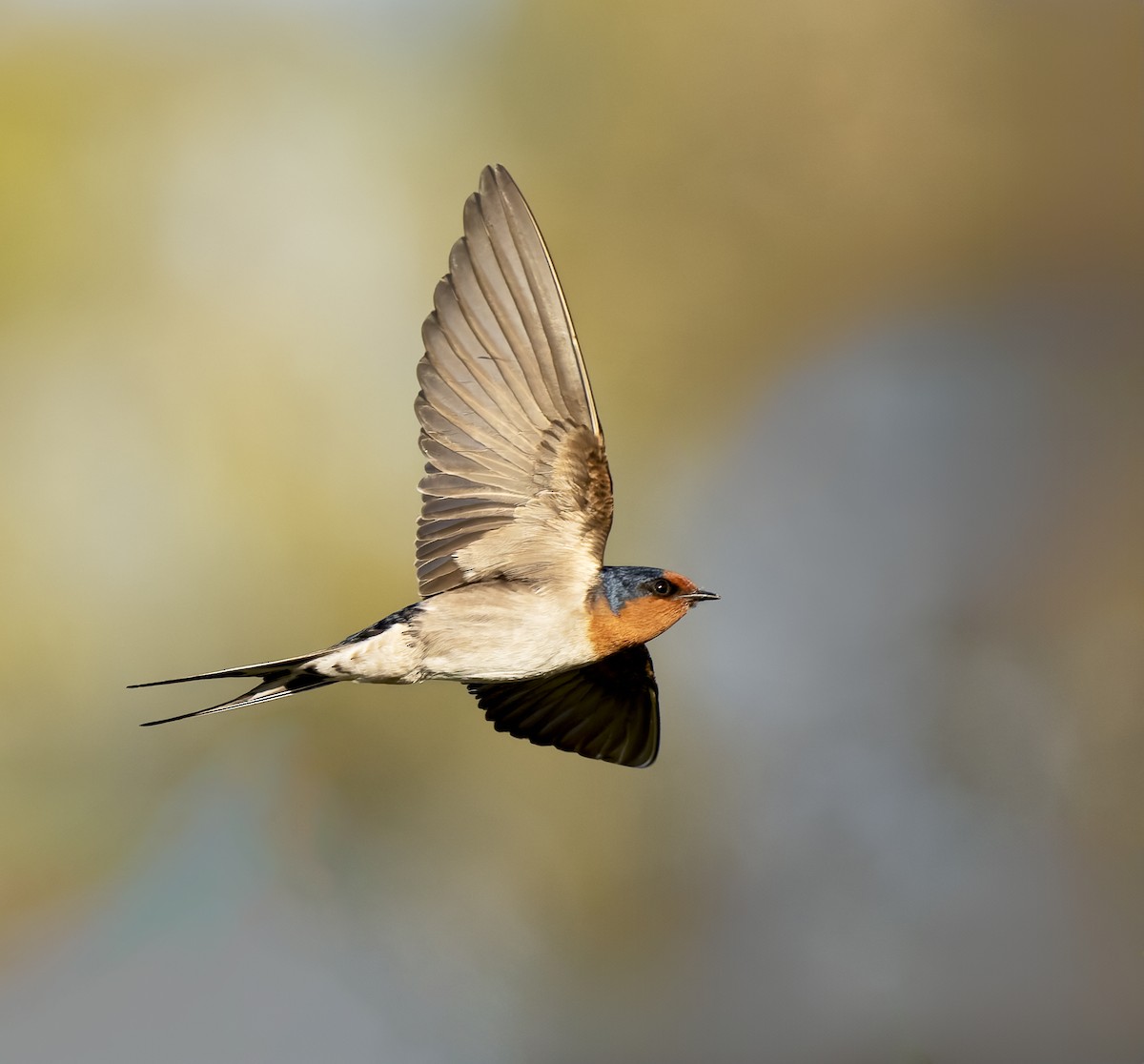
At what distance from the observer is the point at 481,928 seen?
6320mm

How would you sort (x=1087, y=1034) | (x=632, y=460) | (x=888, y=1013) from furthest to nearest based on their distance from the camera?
(x=632, y=460), (x=888, y=1013), (x=1087, y=1034)

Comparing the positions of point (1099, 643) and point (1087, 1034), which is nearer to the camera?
point (1087, 1034)

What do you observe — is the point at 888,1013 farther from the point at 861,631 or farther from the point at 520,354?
the point at 520,354

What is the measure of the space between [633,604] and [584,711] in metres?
0.45

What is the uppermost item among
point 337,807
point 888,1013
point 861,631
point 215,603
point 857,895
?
point 215,603

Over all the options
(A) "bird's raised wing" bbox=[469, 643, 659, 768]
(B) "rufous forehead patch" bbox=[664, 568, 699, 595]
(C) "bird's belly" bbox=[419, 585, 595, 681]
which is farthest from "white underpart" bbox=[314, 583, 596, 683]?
(A) "bird's raised wing" bbox=[469, 643, 659, 768]

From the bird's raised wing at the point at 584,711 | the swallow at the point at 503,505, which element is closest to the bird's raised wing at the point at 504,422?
the swallow at the point at 503,505

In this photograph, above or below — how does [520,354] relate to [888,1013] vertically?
above

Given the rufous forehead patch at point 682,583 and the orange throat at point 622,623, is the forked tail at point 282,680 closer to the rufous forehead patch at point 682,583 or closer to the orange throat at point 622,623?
the orange throat at point 622,623

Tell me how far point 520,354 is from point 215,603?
14.4 feet

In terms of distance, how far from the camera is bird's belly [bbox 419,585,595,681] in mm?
2168

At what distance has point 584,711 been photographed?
8.62ft

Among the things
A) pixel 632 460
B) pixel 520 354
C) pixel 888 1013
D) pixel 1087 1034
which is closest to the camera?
pixel 520 354

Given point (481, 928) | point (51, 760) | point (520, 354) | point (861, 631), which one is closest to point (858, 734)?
point (861, 631)
